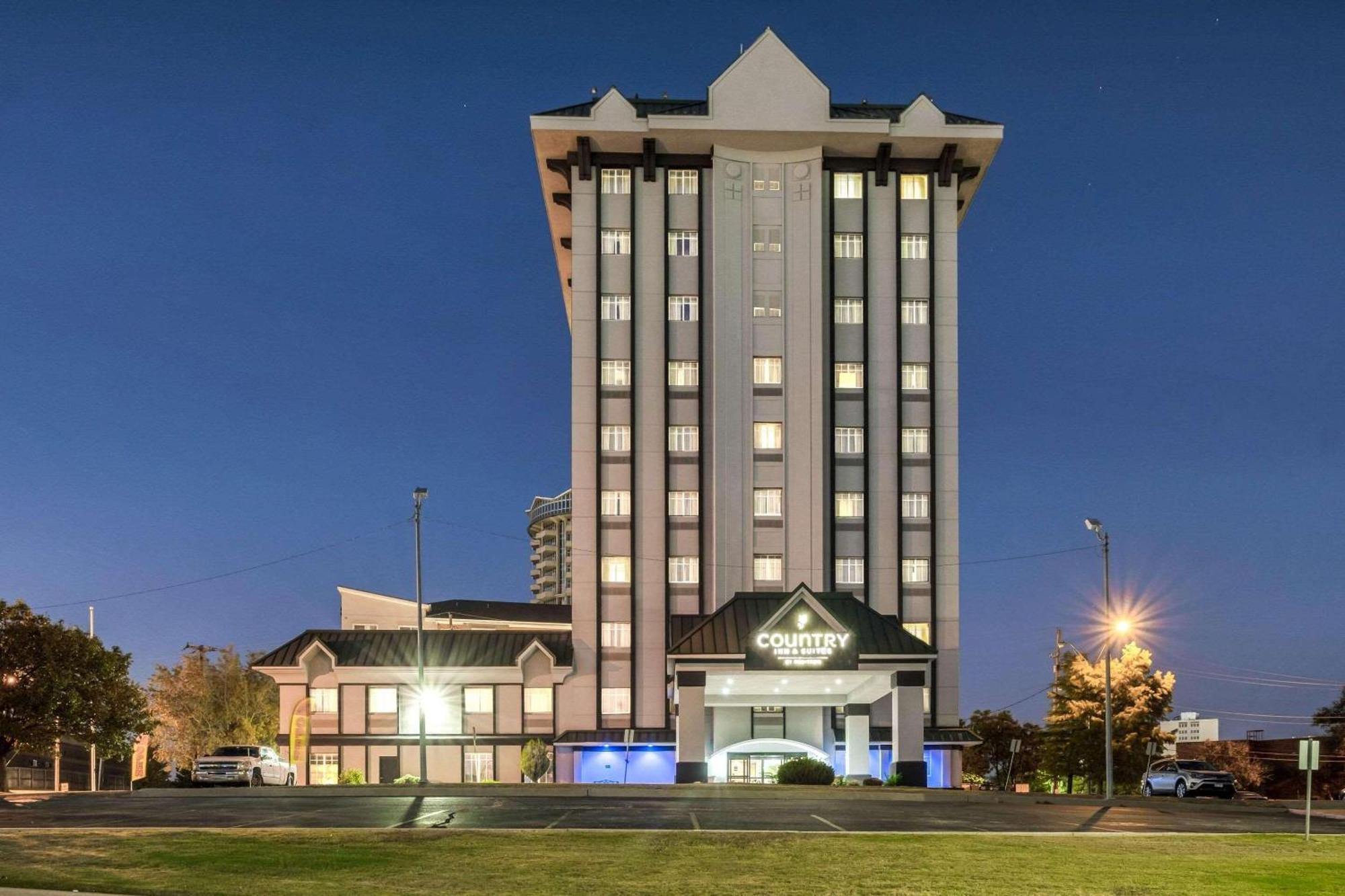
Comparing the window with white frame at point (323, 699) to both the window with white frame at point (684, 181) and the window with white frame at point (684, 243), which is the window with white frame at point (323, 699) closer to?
the window with white frame at point (684, 243)

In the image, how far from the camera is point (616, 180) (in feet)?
271

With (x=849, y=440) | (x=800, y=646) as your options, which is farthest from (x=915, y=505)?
(x=800, y=646)

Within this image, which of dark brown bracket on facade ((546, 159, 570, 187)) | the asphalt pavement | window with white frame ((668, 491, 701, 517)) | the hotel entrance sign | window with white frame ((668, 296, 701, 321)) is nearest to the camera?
the asphalt pavement

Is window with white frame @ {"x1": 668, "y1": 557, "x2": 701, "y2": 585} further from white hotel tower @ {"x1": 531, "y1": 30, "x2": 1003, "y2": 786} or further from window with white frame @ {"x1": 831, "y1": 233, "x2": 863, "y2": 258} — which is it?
window with white frame @ {"x1": 831, "y1": 233, "x2": 863, "y2": 258}

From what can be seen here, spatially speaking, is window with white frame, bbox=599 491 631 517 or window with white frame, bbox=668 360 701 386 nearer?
window with white frame, bbox=599 491 631 517

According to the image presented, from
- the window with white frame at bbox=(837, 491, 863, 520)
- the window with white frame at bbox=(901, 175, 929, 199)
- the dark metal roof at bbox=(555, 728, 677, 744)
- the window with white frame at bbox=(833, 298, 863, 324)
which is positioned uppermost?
the window with white frame at bbox=(901, 175, 929, 199)

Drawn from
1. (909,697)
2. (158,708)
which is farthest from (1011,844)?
(158,708)

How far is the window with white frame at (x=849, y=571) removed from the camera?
78625 millimetres

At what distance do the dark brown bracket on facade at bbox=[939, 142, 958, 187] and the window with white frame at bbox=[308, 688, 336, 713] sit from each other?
48.1 m

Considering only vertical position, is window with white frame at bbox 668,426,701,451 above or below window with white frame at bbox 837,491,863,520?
above

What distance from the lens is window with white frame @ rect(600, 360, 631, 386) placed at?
8006cm

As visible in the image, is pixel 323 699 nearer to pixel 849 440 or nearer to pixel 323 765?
pixel 323 765

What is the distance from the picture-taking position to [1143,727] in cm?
7525

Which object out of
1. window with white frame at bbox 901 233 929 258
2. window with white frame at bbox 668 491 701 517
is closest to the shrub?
window with white frame at bbox 668 491 701 517
